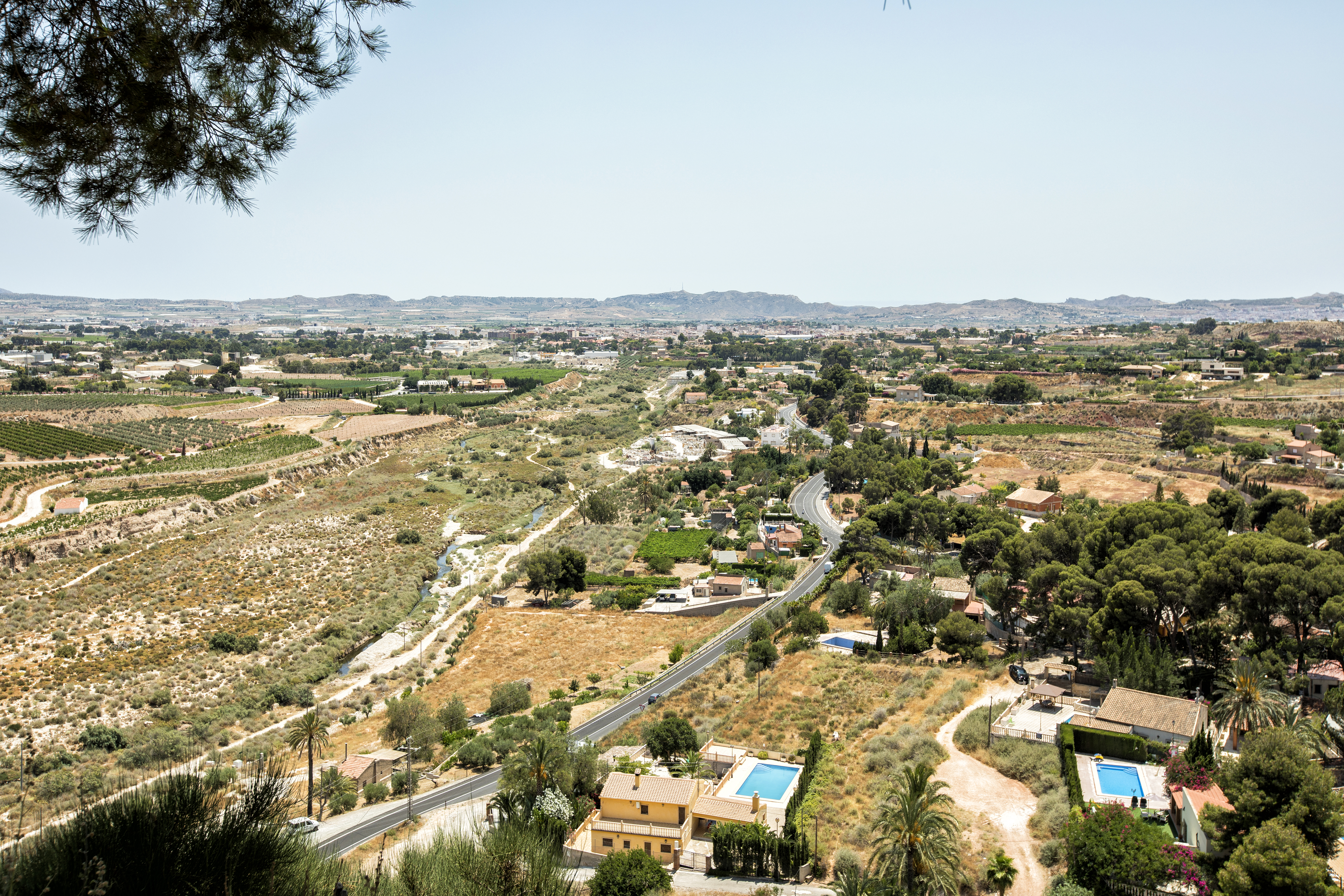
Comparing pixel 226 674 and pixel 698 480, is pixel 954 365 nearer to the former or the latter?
pixel 698 480

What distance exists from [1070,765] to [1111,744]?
227cm

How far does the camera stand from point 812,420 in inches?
3450

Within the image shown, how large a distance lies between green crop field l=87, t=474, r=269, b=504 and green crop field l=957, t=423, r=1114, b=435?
57.0 m

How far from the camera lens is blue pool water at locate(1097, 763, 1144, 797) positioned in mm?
19203

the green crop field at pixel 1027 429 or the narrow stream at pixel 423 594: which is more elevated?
the green crop field at pixel 1027 429

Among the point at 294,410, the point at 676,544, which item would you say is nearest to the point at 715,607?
the point at 676,544

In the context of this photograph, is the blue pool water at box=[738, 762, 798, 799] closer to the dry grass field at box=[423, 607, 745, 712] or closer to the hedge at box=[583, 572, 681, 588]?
the dry grass field at box=[423, 607, 745, 712]

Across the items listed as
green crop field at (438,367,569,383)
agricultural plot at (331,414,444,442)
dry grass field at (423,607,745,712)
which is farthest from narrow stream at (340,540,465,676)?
green crop field at (438,367,569,383)

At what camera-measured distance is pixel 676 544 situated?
4897 centimetres

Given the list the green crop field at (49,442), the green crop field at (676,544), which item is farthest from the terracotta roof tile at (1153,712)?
the green crop field at (49,442)

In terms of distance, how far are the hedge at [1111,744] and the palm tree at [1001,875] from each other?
6131 mm

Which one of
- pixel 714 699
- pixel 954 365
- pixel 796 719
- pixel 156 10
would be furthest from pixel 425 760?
pixel 954 365

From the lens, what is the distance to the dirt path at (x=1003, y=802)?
16.6 m

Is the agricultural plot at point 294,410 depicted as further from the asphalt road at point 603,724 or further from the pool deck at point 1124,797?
the pool deck at point 1124,797
